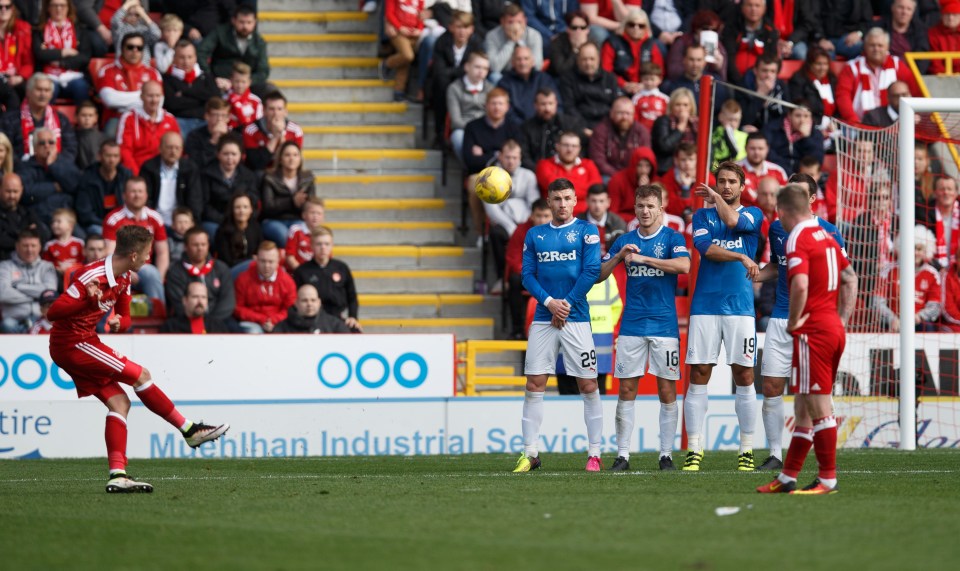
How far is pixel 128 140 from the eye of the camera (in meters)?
17.8

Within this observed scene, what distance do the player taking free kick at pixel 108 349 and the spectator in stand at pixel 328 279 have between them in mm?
6502

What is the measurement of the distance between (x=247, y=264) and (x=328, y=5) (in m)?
6.77

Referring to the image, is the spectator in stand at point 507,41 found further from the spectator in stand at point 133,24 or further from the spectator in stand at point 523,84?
the spectator in stand at point 133,24

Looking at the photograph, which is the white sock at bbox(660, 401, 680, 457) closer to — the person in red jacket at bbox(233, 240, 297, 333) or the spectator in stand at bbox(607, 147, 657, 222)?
the person in red jacket at bbox(233, 240, 297, 333)

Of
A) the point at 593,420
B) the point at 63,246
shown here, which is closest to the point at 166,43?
the point at 63,246

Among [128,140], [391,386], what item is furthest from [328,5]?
[391,386]

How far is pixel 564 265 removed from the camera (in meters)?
11.4

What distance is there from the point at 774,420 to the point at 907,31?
11643 millimetres

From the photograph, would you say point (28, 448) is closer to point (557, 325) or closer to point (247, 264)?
point (247, 264)

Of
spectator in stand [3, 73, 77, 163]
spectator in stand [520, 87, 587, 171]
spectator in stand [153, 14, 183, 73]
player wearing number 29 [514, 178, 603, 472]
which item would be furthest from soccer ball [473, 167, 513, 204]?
spectator in stand [153, 14, 183, 73]

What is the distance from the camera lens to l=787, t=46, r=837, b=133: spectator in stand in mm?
19812

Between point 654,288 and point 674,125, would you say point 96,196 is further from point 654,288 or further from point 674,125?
point 654,288

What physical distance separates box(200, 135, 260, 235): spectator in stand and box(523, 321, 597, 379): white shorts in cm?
665

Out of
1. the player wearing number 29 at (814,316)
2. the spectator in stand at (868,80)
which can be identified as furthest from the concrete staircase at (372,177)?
the player wearing number 29 at (814,316)
